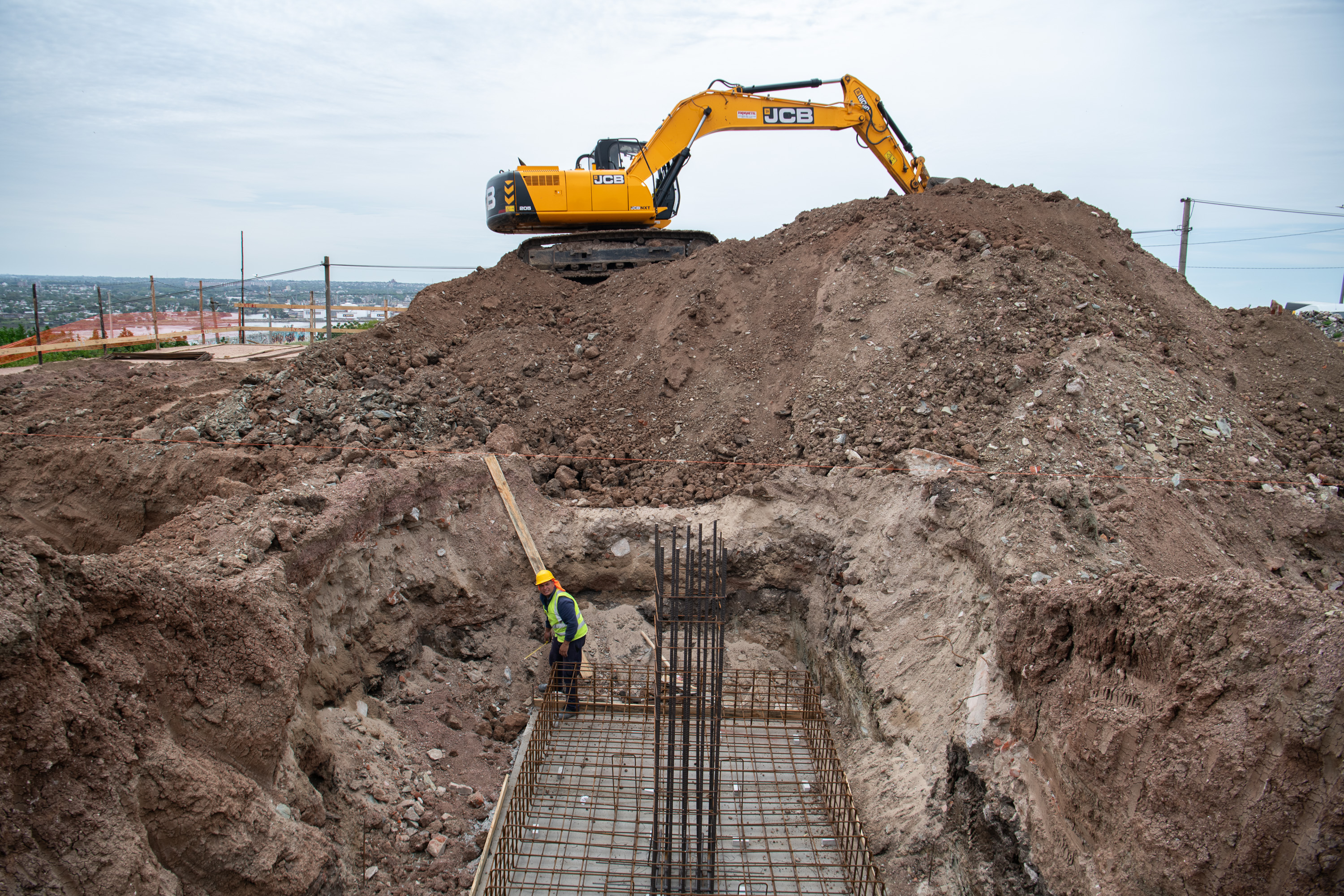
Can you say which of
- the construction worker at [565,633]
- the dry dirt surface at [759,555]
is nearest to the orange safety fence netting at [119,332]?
the dry dirt surface at [759,555]

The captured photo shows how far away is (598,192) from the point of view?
40.5 ft

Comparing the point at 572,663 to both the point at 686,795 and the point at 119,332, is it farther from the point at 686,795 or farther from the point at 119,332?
the point at 119,332

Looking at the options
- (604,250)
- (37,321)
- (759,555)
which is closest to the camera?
(759,555)

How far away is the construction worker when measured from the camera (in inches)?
282

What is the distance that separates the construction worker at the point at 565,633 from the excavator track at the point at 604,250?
7.14m

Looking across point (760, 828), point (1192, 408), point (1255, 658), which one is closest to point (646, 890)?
point (760, 828)

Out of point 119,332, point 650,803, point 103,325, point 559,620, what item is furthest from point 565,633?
point 119,332

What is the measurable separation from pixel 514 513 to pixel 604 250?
254 inches

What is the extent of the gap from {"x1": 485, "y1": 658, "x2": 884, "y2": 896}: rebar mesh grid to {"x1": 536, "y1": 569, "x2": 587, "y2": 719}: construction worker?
0.16m

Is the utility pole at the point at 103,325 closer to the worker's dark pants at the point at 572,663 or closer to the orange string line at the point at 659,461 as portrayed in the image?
the orange string line at the point at 659,461

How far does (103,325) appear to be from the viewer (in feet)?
52.3

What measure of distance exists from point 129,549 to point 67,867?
2558 millimetres

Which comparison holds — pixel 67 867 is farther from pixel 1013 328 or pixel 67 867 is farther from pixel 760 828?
pixel 1013 328

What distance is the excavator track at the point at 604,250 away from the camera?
1297 cm
